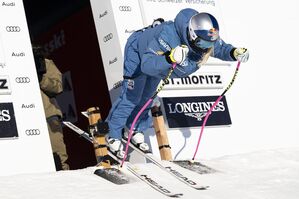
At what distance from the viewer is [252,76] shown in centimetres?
1088

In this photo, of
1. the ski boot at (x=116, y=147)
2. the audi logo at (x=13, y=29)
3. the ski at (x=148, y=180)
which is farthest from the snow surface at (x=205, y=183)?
the audi logo at (x=13, y=29)

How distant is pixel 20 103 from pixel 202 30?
2.11 m

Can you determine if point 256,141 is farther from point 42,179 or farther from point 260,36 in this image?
point 42,179

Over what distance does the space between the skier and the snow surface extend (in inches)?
27.2

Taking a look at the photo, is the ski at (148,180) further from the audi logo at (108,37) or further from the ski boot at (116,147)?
Answer: the audi logo at (108,37)

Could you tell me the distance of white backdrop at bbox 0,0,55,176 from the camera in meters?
8.48

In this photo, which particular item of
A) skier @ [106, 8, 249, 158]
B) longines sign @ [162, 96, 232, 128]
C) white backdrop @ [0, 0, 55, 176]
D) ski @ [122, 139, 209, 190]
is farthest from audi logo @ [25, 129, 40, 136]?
longines sign @ [162, 96, 232, 128]

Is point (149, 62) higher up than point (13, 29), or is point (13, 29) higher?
point (13, 29)

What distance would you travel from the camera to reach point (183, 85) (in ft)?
32.8

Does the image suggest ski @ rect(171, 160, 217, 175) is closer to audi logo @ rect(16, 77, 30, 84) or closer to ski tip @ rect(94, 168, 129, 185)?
ski tip @ rect(94, 168, 129, 185)

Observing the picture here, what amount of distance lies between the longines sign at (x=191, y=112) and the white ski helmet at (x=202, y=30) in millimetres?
1821

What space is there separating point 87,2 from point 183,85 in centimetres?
239

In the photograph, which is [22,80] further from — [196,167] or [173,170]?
[196,167]

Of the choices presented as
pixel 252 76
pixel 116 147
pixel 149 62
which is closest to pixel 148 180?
pixel 116 147
